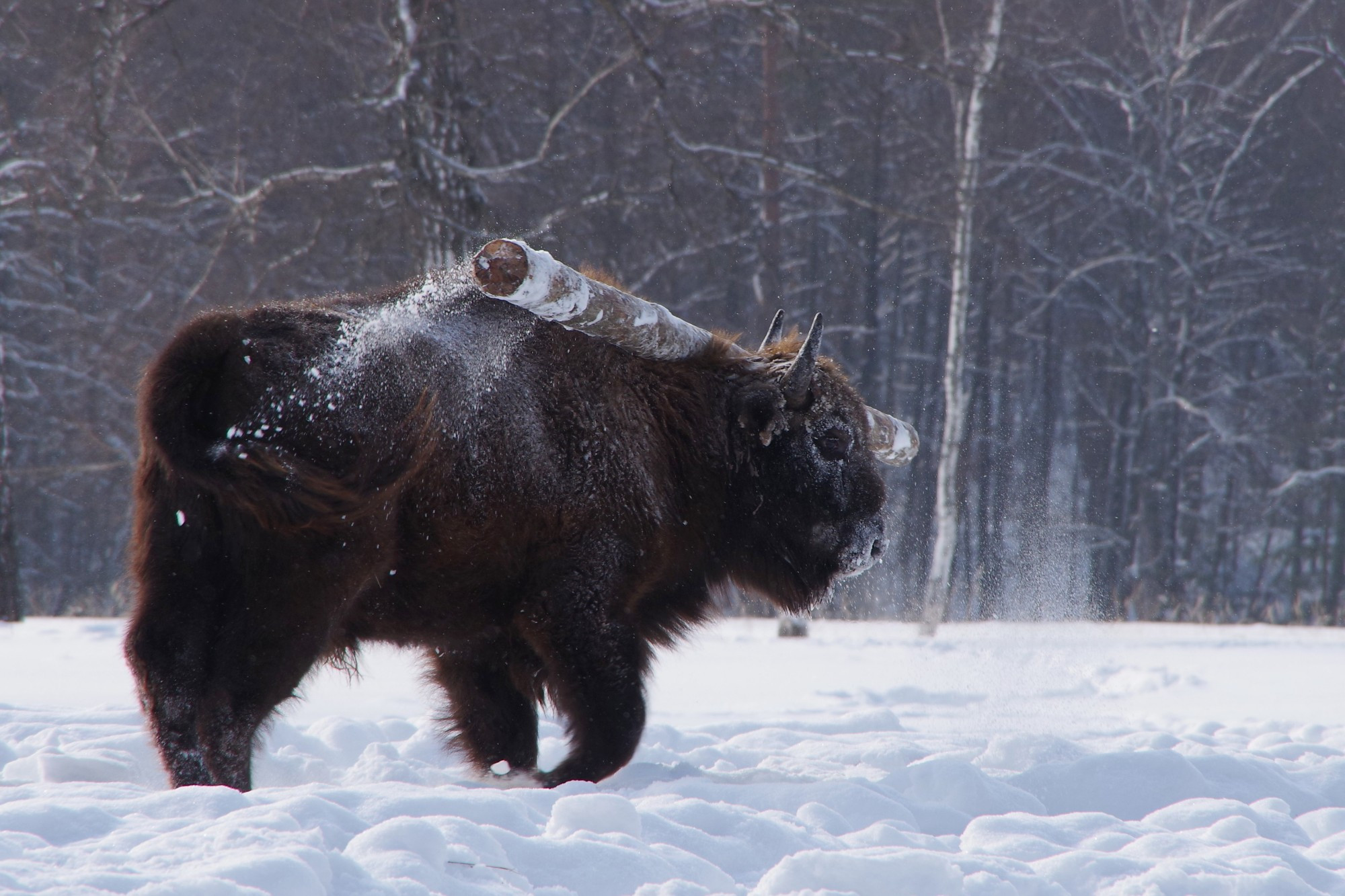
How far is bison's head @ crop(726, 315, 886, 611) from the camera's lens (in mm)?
4391

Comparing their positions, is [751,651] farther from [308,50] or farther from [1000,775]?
[308,50]

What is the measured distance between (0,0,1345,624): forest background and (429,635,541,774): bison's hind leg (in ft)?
15.7

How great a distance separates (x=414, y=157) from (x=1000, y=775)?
6.88m

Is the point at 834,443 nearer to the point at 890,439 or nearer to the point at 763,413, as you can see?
the point at 763,413

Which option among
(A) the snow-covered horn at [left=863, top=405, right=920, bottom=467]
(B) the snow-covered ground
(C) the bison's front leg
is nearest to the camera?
(B) the snow-covered ground

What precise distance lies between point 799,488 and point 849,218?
60.6 ft

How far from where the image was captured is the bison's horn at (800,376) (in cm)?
425

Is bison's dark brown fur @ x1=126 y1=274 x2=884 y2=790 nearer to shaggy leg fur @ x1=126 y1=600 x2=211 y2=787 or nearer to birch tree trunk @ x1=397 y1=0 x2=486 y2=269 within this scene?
shaggy leg fur @ x1=126 y1=600 x2=211 y2=787

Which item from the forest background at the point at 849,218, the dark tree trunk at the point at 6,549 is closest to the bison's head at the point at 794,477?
the forest background at the point at 849,218

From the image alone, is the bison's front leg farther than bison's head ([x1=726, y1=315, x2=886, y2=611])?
No

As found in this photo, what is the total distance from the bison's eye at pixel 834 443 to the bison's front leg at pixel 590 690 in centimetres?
124

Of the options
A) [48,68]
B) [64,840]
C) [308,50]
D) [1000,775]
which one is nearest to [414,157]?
[308,50]

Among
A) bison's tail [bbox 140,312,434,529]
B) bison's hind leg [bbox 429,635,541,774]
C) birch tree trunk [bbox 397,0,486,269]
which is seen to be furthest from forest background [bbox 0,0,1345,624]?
bison's tail [bbox 140,312,434,529]

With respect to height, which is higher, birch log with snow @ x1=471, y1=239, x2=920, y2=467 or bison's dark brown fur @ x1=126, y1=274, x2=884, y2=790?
birch log with snow @ x1=471, y1=239, x2=920, y2=467
